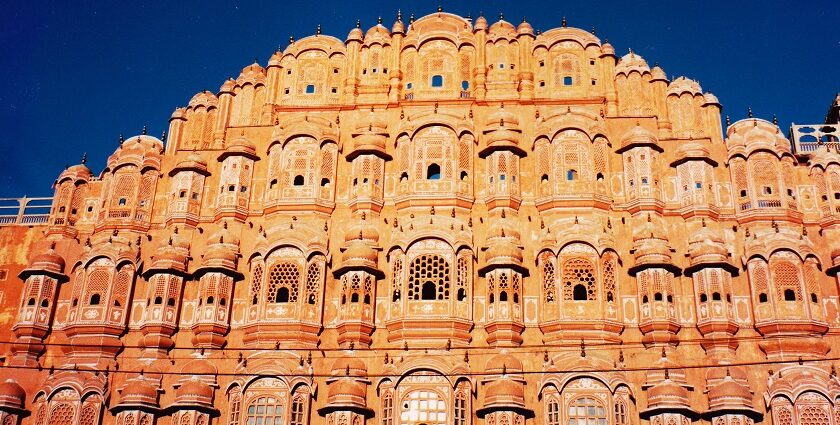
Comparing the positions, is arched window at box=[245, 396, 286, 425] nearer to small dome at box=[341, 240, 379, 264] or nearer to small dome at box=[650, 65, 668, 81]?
small dome at box=[341, 240, 379, 264]

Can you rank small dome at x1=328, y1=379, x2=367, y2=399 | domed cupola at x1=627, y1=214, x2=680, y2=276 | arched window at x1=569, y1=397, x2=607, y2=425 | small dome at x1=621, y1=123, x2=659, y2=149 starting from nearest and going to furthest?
arched window at x1=569, y1=397, x2=607, y2=425, small dome at x1=328, y1=379, x2=367, y2=399, domed cupola at x1=627, y1=214, x2=680, y2=276, small dome at x1=621, y1=123, x2=659, y2=149

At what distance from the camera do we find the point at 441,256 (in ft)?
93.5

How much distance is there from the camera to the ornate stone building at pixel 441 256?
2666 cm

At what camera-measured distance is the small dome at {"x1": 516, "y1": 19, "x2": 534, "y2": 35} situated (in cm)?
3294

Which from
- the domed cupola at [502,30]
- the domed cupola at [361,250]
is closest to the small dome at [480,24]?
the domed cupola at [502,30]

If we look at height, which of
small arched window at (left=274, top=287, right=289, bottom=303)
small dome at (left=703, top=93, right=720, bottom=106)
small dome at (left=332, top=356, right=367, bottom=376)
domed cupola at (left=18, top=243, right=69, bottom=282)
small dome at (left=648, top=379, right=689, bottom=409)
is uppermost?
small dome at (left=703, top=93, right=720, bottom=106)

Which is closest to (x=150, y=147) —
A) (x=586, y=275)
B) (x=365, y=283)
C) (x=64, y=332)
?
(x=64, y=332)

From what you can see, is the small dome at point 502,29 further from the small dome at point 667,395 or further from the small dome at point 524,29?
the small dome at point 667,395

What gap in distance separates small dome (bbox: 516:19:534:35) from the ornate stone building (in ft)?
0.32

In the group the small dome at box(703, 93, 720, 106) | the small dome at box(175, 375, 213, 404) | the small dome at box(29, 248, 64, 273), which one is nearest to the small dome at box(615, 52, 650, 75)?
the small dome at box(703, 93, 720, 106)

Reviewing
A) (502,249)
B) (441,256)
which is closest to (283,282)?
(441,256)

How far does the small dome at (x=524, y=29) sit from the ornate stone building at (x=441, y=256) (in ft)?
0.32

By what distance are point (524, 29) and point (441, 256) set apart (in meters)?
9.80

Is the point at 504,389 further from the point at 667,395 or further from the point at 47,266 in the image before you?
the point at 47,266
